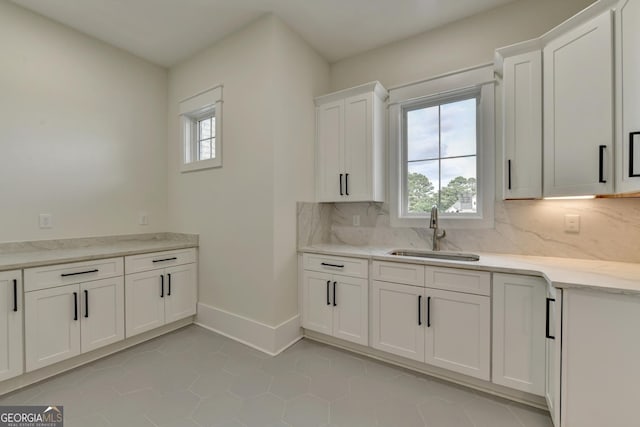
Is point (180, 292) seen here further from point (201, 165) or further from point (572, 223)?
point (572, 223)

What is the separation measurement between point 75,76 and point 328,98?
242 cm

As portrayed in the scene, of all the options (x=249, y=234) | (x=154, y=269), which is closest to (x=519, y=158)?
(x=249, y=234)

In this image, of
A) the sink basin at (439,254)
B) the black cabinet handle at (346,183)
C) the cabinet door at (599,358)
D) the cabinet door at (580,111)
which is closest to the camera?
the cabinet door at (599,358)

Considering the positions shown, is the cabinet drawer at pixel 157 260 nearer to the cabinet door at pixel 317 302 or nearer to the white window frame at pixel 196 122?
the white window frame at pixel 196 122

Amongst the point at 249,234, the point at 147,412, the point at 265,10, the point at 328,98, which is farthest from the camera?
the point at 328,98

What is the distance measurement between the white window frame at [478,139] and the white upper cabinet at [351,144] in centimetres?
13

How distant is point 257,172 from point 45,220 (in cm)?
191

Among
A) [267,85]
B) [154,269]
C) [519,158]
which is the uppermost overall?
[267,85]

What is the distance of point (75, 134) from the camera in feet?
8.44

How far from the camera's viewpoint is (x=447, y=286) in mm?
1904

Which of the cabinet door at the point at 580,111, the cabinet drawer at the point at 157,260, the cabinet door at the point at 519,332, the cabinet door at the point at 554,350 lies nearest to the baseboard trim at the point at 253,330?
the cabinet drawer at the point at 157,260

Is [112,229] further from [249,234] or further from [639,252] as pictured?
[639,252]

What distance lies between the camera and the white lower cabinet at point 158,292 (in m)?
2.40

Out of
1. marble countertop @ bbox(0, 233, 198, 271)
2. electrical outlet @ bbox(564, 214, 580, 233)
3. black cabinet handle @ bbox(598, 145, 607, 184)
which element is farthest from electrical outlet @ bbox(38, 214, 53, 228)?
electrical outlet @ bbox(564, 214, 580, 233)
